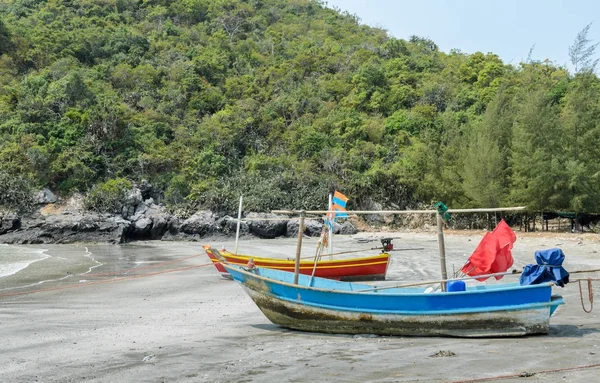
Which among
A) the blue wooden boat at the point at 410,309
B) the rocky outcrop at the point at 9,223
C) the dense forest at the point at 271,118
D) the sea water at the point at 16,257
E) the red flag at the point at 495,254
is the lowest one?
the blue wooden boat at the point at 410,309

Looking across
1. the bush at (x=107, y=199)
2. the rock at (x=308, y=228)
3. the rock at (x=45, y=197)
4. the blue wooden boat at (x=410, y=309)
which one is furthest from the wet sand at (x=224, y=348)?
the rock at (x=45, y=197)

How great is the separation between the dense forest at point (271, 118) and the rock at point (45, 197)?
64 centimetres

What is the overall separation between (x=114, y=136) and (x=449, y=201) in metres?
28.9

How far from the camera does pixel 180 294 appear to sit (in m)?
15.2

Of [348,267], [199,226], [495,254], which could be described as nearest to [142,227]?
[199,226]

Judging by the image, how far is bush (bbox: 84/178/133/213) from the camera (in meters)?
40.3

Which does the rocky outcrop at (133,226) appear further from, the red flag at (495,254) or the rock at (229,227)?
the red flag at (495,254)

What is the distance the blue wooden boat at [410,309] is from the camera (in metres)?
8.86

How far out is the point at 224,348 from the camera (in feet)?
29.1

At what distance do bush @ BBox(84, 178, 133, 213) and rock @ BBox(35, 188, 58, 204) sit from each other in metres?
3.86

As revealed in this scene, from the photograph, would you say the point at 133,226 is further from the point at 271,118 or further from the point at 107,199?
the point at 271,118

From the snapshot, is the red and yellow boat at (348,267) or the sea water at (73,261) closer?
the red and yellow boat at (348,267)

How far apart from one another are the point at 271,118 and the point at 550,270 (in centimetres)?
4730

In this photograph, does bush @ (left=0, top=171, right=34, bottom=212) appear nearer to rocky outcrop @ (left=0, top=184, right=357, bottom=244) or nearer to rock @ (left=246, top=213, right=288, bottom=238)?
rocky outcrop @ (left=0, top=184, right=357, bottom=244)
